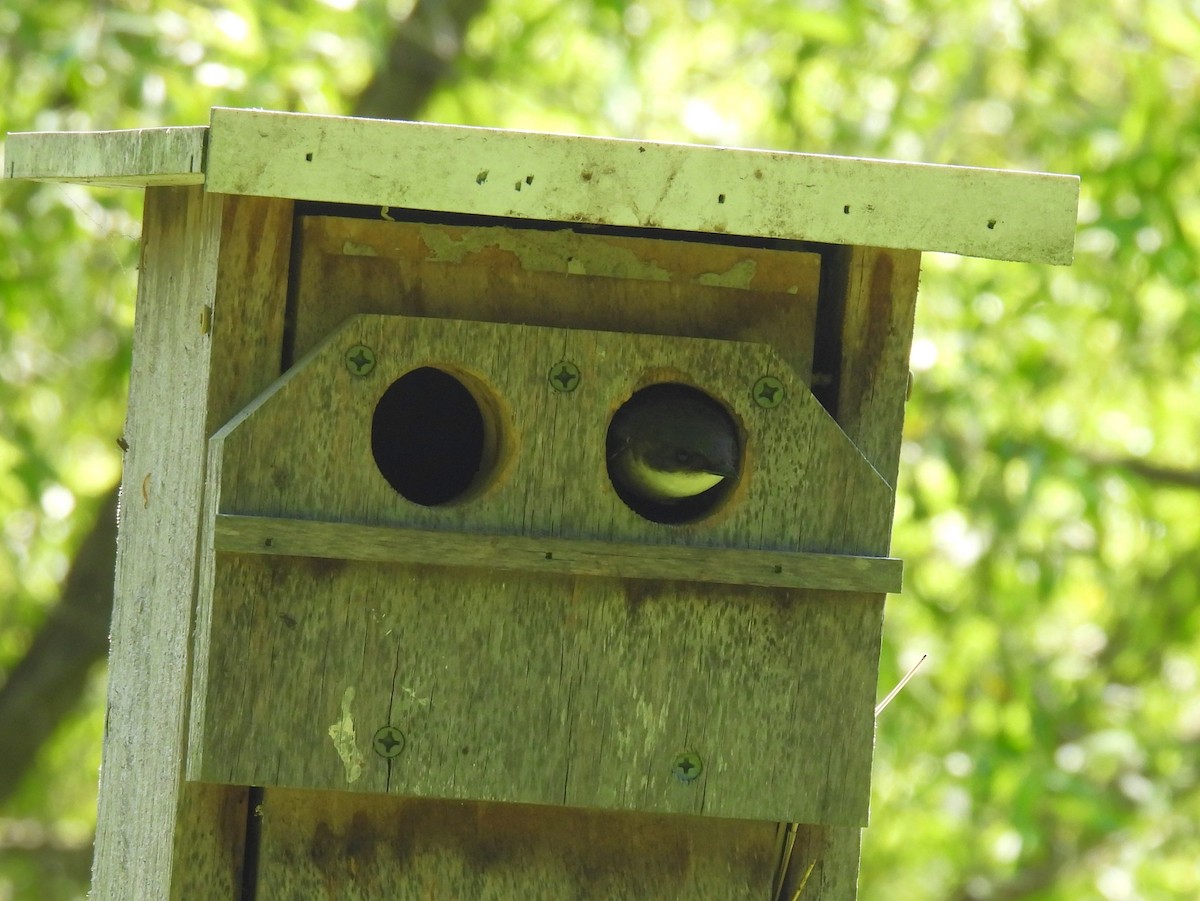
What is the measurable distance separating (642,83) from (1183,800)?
2696 mm

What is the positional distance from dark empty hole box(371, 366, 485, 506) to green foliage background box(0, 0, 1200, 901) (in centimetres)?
171

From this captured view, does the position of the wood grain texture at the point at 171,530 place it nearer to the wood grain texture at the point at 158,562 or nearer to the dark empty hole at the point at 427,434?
the wood grain texture at the point at 158,562

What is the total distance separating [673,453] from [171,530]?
578 millimetres

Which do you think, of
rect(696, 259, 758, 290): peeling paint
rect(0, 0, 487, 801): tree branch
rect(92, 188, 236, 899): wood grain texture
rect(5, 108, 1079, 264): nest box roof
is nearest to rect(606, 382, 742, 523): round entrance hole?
rect(696, 259, 758, 290): peeling paint

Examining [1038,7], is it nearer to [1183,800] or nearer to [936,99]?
[936,99]

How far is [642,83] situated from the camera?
4453 millimetres

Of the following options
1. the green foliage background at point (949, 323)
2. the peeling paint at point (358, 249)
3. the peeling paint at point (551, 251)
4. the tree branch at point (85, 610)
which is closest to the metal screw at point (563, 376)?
the peeling paint at point (551, 251)

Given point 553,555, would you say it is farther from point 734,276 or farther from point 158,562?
point 158,562

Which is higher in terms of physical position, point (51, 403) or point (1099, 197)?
point (1099, 197)

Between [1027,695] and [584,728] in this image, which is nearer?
[584,728]

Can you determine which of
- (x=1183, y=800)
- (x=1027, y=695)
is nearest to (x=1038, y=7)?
(x=1027, y=695)

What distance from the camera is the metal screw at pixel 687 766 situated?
5.94 feet

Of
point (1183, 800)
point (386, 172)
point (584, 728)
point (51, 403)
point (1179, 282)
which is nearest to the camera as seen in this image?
point (386, 172)

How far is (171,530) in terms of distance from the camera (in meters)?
1.99
